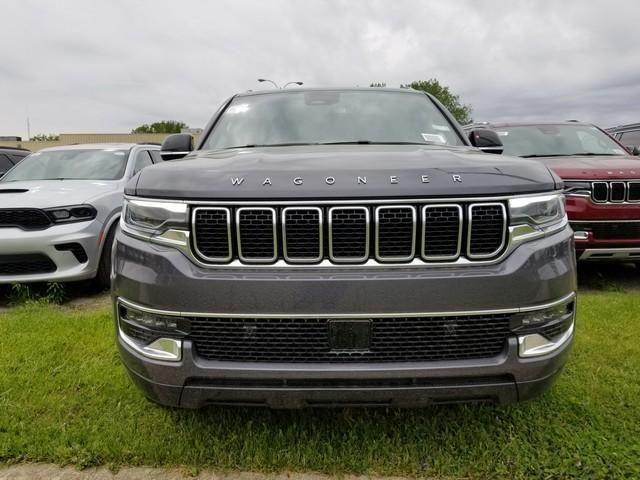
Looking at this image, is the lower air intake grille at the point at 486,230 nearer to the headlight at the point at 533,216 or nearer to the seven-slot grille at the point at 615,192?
the headlight at the point at 533,216

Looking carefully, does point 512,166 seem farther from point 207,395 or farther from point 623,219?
point 623,219

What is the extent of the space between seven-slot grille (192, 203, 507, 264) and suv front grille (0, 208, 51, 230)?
3.88 meters

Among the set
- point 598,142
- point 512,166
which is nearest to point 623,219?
point 598,142

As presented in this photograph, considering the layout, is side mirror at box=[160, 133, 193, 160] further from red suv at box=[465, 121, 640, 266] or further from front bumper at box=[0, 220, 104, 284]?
red suv at box=[465, 121, 640, 266]

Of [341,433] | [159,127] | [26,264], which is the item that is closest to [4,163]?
[26,264]

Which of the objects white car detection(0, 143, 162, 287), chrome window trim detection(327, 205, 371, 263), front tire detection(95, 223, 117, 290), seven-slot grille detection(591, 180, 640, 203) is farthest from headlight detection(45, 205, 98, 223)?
seven-slot grille detection(591, 180, 640, 203)

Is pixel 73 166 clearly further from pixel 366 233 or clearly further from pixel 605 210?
pixel 605 210

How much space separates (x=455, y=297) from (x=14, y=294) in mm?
5214

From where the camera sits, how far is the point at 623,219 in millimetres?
4918

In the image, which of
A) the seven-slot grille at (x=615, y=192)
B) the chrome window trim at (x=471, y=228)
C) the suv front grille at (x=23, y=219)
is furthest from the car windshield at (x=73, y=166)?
the seven-slot grille at (x=615, y=192)

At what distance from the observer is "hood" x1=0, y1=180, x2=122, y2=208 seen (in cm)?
505

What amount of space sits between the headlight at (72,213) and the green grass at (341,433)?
2.21 m

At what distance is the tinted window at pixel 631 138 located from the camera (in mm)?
9846

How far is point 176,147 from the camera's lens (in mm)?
3279
